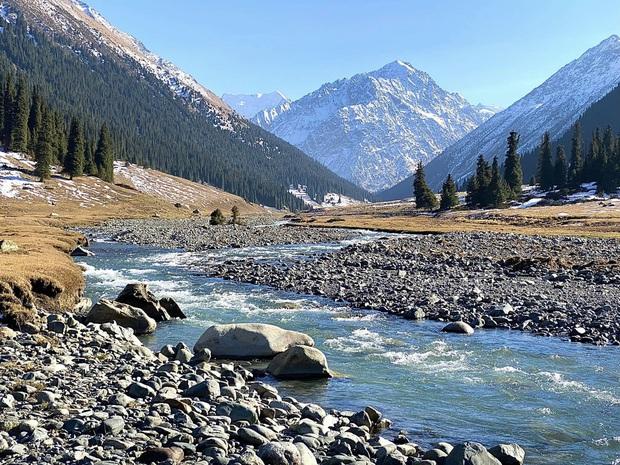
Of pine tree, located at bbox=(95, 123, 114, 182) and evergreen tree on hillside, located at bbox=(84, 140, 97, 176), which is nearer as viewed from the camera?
evergreen tree on hillside, located at bbox=(84, 140, 97, 176)

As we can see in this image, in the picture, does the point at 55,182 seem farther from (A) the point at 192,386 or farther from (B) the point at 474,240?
(A) the point at 192,386

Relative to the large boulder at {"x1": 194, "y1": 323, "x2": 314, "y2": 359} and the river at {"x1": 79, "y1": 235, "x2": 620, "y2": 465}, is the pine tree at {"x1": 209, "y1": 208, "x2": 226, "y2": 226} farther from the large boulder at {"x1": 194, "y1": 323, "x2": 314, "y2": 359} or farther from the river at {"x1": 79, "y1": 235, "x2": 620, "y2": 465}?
the large boulder at {"x1": 194, "y1": 323, "x2": 314, "y2": 359}

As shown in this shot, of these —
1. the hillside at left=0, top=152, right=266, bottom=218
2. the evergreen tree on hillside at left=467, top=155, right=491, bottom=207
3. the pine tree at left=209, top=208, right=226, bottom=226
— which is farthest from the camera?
the evergreen tree on hillside at left=467, top=155, right=491, bottom=207

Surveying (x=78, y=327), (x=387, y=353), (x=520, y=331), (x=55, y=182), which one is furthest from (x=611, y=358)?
(x=55, y=182)

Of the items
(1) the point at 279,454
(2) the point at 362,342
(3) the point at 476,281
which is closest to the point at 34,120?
(3) the point at 476,281

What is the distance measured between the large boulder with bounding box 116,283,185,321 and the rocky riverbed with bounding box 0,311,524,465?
827 cm

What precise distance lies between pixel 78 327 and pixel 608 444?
17.0 metres

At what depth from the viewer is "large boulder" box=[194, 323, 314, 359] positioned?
1969cm

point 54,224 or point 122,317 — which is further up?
point 54,224

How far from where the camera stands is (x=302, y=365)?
57.0 feet

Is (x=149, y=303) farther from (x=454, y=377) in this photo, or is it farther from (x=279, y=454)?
(x=279, y=454)

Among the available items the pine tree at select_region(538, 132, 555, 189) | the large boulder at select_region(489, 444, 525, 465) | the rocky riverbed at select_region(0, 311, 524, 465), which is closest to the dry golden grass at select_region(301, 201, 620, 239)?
the pine tree at select_region(538, 132, 555, 189)

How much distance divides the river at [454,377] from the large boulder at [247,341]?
1.68m

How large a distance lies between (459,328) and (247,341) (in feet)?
29.9
